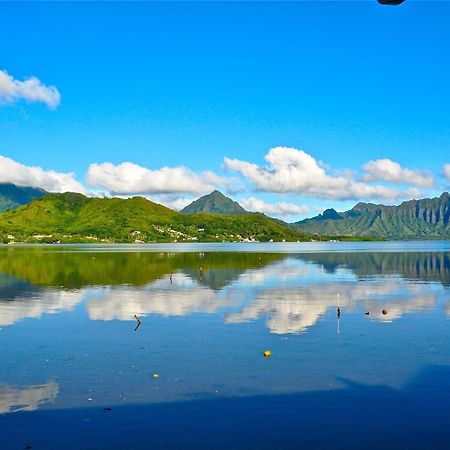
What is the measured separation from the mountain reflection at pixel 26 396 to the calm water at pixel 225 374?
11 centimetres

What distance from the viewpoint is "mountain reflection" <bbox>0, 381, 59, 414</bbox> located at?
30.2m

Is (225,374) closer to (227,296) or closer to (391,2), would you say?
(391,2)

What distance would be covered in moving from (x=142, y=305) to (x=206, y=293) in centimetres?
1729

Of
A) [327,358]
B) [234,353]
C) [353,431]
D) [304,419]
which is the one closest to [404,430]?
[353,431]

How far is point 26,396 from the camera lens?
32.2 metres

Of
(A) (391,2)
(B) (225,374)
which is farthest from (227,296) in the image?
(A) (391,2)

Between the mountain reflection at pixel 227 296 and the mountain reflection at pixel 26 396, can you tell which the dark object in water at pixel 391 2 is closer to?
the mountain reflection at pixel 26 396

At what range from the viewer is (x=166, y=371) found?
37969mm

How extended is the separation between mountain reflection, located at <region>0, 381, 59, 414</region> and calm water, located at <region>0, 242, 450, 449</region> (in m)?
0.11

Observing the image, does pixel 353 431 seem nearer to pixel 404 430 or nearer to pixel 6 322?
pixel 404 430

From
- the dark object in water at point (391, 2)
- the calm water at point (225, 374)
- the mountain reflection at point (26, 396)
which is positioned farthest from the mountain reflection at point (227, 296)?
the dark object in water at point (391, 2)

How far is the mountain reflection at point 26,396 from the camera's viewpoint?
99.0 ft

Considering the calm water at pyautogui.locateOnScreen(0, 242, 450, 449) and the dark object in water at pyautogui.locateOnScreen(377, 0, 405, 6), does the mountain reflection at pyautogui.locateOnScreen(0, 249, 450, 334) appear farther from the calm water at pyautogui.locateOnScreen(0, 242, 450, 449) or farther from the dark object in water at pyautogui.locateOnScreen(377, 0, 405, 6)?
the dark object in water at pyautogui.locateOnScreen(377, 0, 405, 6)

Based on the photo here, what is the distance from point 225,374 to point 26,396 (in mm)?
13121
